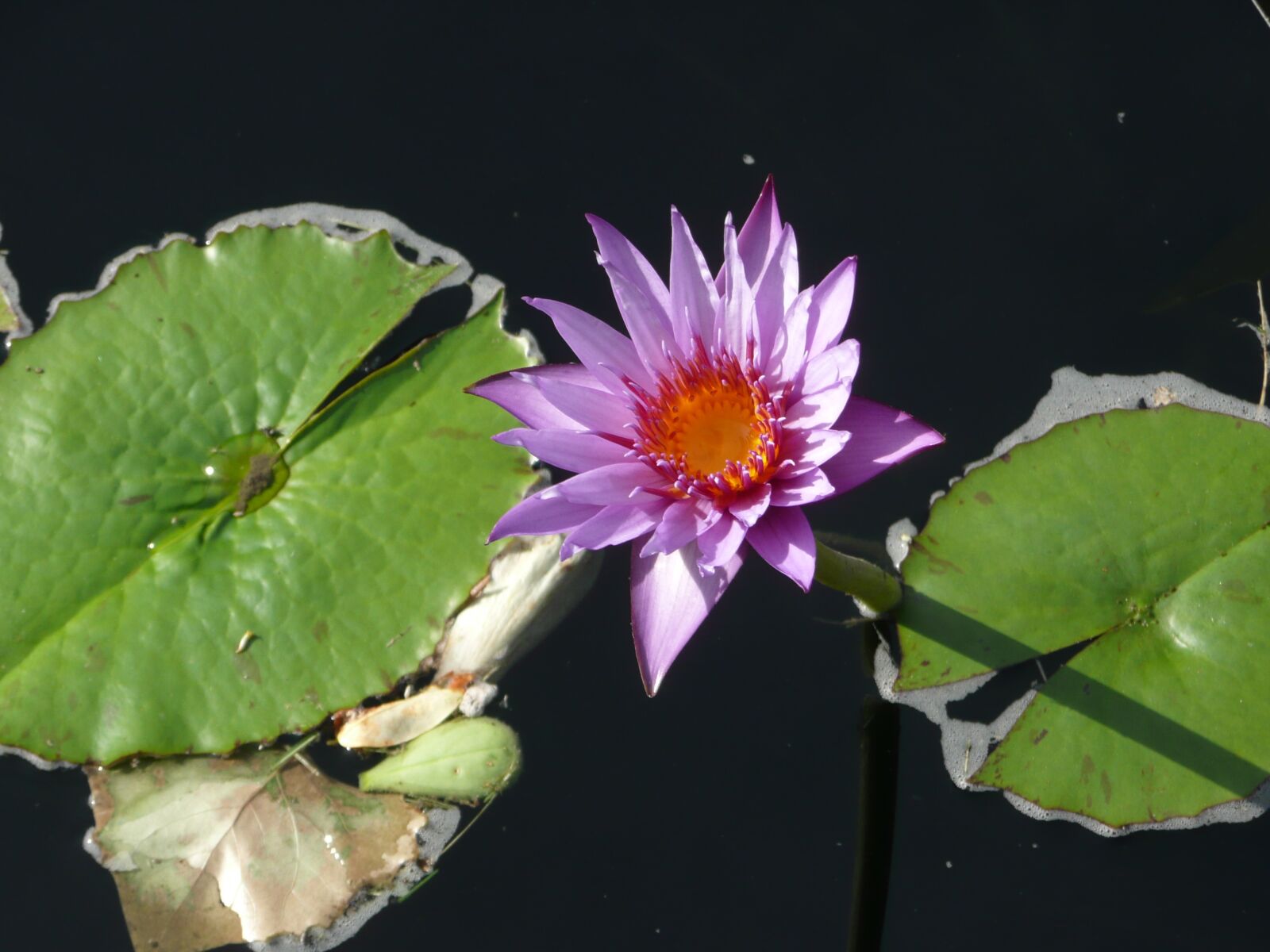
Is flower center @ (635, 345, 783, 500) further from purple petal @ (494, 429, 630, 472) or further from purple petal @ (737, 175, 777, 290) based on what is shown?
purple petal @ (737, 175, 777, 290)

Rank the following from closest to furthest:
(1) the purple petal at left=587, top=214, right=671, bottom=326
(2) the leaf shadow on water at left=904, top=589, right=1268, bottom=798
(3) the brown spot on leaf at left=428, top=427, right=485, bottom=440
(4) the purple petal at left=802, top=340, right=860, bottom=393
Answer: (4) the purple petal at left=802, top=340, right=860, bottom=393, (1) the purple petal at left=587, top=214, right=671, bottom=326, (2) the leaf shadow on water at left=904, top=589, right=1268, bottom=798, (3) the brown spot on leaf at left=428, top=427, right=485, bottom=440

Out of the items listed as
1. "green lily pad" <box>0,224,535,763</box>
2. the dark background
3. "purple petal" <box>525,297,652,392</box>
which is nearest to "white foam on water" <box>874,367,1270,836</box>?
the dark background

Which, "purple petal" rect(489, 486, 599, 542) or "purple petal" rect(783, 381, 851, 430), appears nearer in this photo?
"purple petal" rect(783, 381, 851, 430)

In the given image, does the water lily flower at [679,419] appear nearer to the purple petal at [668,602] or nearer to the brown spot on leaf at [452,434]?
the purple petal at [668,602]

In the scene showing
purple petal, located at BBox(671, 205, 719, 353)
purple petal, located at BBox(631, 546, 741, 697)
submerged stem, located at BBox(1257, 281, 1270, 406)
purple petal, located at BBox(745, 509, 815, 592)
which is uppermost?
purple petal, located at BBox(671, 205, 719, 353)

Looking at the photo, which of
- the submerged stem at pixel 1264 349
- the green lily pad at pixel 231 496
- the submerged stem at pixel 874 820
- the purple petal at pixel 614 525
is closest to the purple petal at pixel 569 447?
the purple petal at pixel 614 525

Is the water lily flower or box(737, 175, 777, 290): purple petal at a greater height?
box(737, 175, 777, 290): purple petal

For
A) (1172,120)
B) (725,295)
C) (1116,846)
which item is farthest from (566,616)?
(1172,120)
